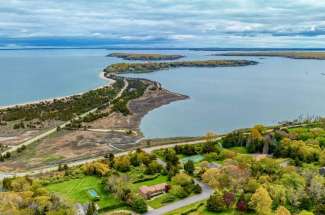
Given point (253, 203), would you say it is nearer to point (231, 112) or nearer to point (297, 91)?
point (231, 112)

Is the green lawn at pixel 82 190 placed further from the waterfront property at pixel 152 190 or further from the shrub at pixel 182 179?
the shrub at pixel 182 179

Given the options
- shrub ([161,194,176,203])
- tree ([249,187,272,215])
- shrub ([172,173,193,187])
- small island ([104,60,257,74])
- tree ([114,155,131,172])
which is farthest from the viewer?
small island ([104,60,257,74])

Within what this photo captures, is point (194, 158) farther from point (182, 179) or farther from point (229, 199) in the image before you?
point (229, 199)

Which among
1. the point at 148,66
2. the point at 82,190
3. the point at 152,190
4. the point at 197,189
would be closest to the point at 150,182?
the point at 152,190

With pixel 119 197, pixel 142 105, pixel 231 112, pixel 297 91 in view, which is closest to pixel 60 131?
pixel 142 105

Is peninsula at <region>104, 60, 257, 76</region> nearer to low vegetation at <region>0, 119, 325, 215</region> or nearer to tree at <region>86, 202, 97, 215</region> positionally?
low vegetation at <region>0, 119, 325, 215</region>

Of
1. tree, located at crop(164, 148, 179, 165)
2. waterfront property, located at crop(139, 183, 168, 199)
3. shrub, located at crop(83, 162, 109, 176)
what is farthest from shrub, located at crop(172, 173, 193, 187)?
shrub, located at crop(83, 162, 109, 176)
